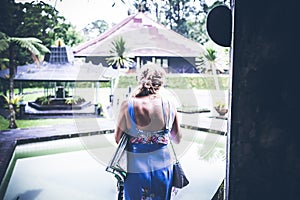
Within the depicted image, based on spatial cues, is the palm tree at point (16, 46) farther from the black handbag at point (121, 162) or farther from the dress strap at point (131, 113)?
the black handbag at point (121, 162)

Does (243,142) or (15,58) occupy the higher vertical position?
(15,58)

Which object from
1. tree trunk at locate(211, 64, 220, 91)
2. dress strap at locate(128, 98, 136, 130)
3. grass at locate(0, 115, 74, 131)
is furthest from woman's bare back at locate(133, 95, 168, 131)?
grass at locate(0, 115, 74, 131)

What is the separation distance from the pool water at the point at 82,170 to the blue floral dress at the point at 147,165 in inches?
15.0

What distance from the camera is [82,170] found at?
8.21ft

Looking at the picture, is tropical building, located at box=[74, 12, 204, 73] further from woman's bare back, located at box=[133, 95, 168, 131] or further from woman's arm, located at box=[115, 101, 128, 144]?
woman's arm, located at box=[115, 101, 128, 144]

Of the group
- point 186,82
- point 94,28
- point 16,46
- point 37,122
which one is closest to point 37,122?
point 37,122

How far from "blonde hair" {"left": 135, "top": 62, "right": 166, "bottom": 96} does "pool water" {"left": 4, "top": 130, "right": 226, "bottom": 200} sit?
0.43 meters

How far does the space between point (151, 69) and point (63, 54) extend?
85 centimetres

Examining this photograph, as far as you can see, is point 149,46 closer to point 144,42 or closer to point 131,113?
point 144,42

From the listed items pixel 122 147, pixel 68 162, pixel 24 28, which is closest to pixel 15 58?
pixel 24 28

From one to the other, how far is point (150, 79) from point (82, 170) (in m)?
1.34

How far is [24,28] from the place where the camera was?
6.86ft

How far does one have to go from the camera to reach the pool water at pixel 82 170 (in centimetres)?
196

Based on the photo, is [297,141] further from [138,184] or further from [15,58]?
[15,58]
